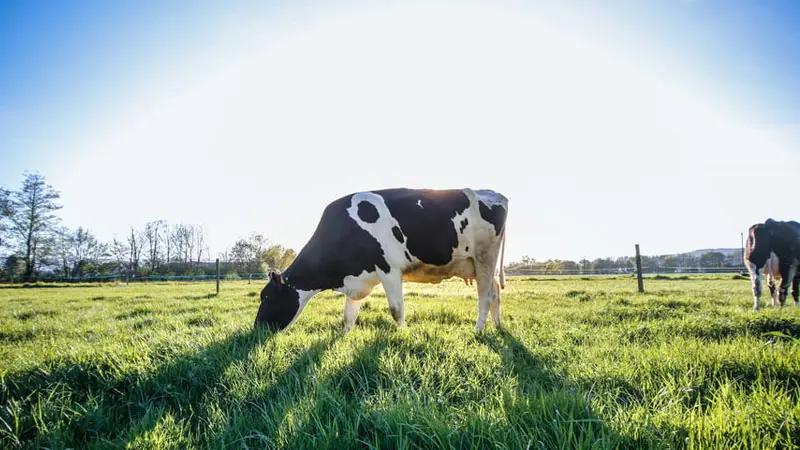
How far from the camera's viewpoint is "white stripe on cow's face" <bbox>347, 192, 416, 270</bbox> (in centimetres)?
600

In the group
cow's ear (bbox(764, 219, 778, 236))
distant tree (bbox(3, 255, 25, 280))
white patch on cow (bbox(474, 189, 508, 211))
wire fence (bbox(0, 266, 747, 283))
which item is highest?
white patch on cow (bbox(474, 189, 508, 211))

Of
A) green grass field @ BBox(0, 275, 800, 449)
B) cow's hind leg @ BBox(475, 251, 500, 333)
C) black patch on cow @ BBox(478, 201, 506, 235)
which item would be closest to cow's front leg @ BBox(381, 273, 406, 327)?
green grass field @ BBox(0, 275, 800, 449)

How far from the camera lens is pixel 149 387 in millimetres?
2969

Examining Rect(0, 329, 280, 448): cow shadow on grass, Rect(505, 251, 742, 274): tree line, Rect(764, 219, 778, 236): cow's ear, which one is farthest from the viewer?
Rect(505, 251, 742, 274): tree line

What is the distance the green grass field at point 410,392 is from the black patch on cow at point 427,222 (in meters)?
1.52

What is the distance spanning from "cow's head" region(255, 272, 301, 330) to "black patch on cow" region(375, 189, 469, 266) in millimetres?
2092

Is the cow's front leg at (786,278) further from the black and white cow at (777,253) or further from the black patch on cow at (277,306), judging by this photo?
the black patch on cow at (277,306)

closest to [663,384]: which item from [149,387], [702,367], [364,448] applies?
[702,367]

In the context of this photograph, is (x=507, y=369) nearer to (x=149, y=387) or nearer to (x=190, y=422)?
(x=190, y=422)

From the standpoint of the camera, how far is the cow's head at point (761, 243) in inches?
360

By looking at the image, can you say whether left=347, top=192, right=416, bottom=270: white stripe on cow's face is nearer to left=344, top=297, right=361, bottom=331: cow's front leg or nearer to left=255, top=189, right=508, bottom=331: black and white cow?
left=255, top=189, right=508, bottom=331: black and white cow

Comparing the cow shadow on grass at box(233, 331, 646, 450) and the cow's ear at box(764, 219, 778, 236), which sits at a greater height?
the cow's ear at box(764, 219, 778, 236)

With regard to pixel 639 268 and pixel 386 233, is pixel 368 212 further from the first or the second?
pixel 639 268

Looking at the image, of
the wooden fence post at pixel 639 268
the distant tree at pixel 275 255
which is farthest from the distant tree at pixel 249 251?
the wooden fence post at pixel 639 268
